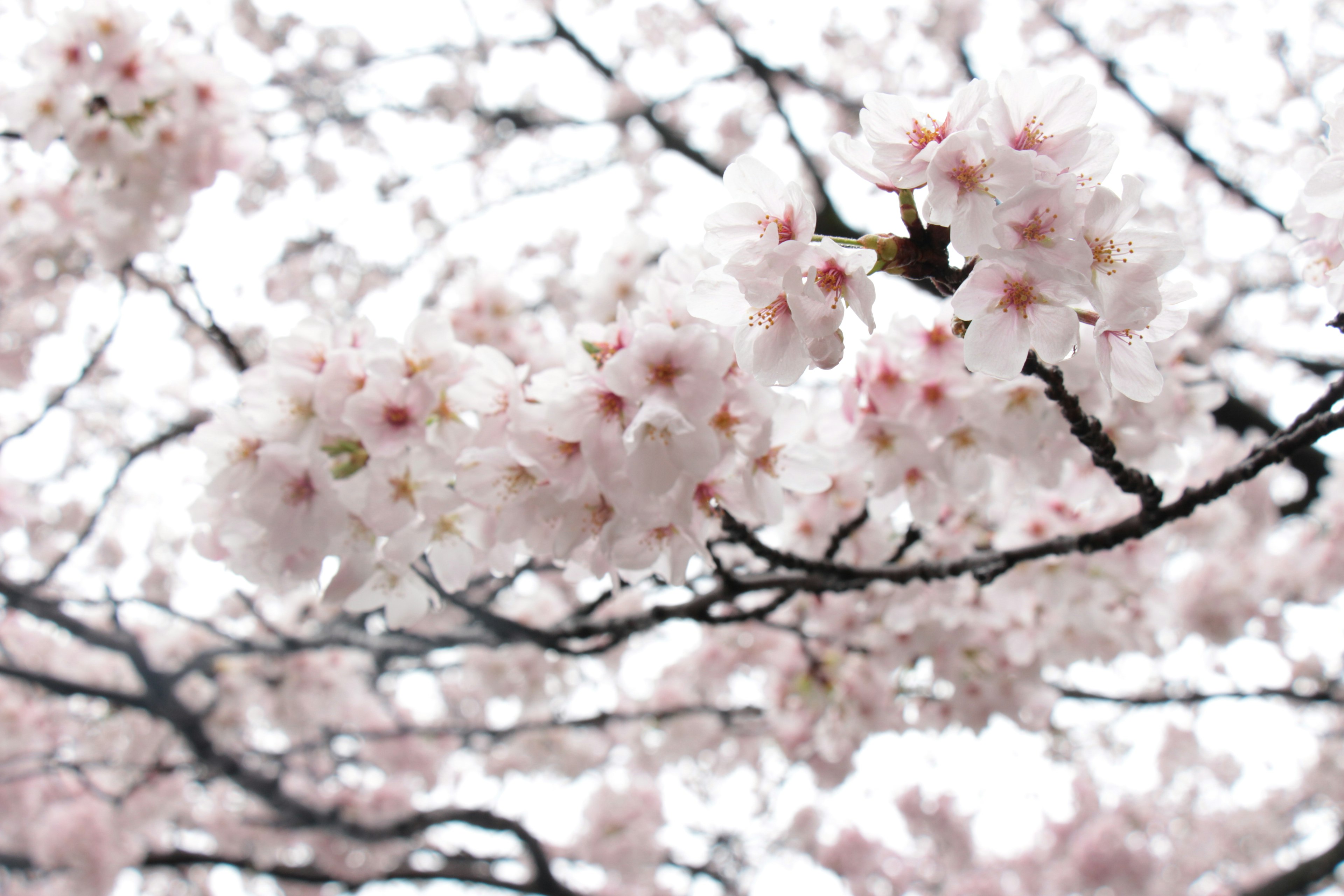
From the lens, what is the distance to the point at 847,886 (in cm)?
760

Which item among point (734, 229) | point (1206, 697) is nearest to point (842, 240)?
point (734, 229)

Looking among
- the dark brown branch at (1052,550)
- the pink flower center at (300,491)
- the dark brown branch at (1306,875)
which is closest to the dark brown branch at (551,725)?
the dark brown branch at (1052,550)

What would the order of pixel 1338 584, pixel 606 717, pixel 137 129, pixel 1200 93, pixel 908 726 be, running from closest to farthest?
pixel 137 129 < pixel 908 726 < pixel 1338 584 < pixel 606 717 < pixel 1200 93

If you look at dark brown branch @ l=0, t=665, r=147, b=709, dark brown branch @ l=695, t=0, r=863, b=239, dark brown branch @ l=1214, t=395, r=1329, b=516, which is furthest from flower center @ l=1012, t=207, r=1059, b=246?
dark brown branch @ l=0, t=665, r=147, b=709

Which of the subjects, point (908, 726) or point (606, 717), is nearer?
point (908, 726)

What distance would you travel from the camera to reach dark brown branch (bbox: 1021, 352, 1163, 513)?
1.11m

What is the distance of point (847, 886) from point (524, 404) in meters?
7.96

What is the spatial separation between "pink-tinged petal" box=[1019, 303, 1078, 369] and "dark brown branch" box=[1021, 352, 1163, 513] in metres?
0.06

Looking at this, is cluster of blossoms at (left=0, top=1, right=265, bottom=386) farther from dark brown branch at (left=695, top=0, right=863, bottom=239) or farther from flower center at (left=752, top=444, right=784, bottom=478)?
dark brown branch at (left=695, top=0, right=863, bottom=239)

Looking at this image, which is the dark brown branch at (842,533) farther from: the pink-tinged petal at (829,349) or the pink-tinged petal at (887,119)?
the pink-tinged petal at (887,119)

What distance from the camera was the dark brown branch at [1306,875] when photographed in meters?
3.68

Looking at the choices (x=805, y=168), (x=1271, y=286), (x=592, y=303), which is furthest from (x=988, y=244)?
(x=1271, y=286)

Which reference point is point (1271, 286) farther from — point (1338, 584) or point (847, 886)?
point (847, 886)

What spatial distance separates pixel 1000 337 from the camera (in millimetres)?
979
